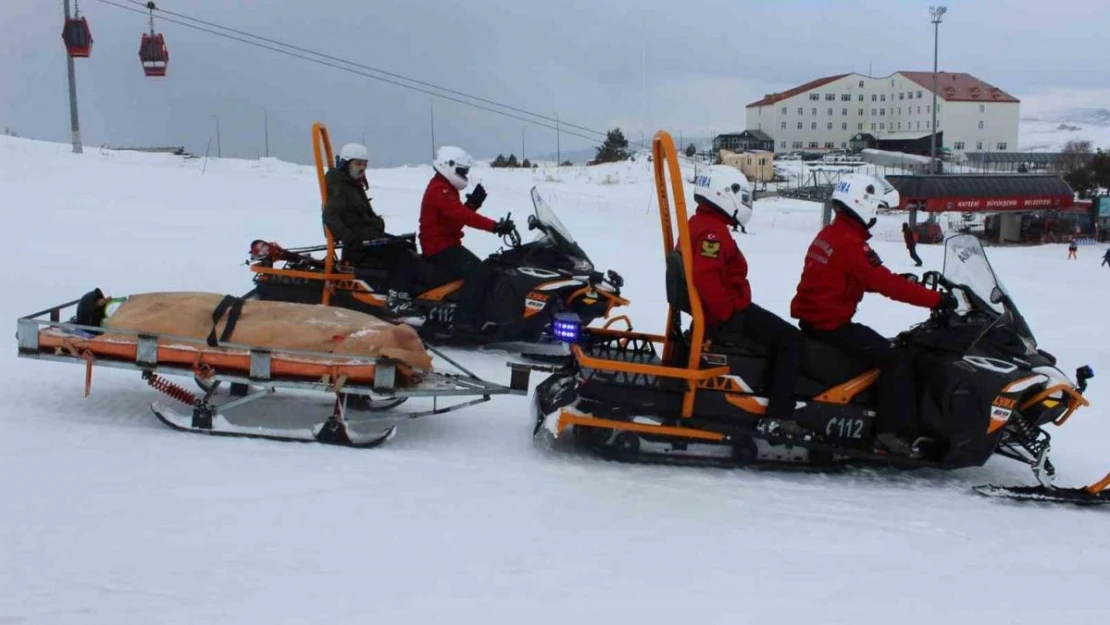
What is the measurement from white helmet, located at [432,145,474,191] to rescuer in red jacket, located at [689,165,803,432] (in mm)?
3637

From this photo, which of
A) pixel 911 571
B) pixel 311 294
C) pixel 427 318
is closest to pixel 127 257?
pixel 311 294

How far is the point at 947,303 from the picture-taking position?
590 cm

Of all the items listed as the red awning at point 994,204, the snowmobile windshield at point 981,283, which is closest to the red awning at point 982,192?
the red awning at point 994,204

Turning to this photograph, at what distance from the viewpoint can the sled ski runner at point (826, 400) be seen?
5.80 meters

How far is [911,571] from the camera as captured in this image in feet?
14.7

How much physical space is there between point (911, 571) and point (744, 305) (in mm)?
1904

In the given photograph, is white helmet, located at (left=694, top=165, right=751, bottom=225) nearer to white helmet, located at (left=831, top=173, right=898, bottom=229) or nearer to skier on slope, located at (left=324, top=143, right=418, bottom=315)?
white helmet, located at (left=831, top=173, right=898, bottom=229)

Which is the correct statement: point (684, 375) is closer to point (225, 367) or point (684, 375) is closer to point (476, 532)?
point (476, 532)

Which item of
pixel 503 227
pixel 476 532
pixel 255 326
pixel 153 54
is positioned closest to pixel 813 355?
pixel 476 532

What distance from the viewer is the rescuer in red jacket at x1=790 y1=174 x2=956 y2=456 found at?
574 cm

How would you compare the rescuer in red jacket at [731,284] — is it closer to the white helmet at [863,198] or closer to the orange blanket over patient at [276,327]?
the white helmet at [863,198]

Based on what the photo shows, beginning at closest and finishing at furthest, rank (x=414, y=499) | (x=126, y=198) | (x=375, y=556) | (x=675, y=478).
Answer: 1. (x=375, y=556)
2. (x=414, y=499)
3. (x=675, y=478)
4. (x=126, y=198)

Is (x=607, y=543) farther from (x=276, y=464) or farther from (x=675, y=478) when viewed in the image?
(x=276, y=464)

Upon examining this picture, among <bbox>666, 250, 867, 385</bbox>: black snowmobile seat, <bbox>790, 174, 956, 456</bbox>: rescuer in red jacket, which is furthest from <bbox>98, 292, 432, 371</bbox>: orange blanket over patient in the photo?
<bbox>790, 174, 956, 456</bbox>: rescuer in red jacket
